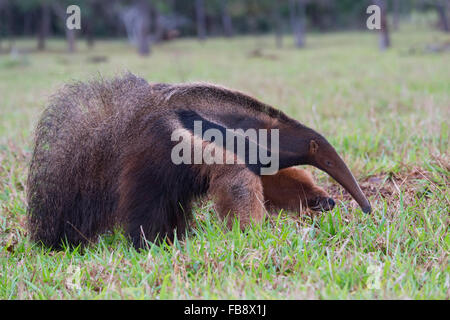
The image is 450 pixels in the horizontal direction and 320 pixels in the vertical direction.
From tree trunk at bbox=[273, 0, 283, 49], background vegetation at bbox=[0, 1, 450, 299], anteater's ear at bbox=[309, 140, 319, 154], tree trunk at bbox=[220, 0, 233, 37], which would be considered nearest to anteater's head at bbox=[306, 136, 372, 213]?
anteater's ear at bbox=[309, 140, 319, 154]

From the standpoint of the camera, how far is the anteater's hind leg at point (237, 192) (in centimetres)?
324

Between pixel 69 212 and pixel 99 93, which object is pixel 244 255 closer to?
pixel 69 212

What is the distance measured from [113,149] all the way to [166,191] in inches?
18.8

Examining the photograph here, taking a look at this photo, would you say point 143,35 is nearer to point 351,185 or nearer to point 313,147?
point 313,147

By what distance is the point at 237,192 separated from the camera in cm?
323

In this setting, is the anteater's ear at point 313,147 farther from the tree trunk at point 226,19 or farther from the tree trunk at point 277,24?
the tree trunk at point 226,19

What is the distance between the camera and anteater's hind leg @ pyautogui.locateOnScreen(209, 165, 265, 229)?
3236mm

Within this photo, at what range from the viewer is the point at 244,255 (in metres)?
2.99

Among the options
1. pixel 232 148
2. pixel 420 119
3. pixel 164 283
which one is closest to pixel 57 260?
pixel 164 283

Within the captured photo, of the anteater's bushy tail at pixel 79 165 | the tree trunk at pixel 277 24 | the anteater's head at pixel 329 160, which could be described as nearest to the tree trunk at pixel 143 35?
the tree trunk at pixel 277 24

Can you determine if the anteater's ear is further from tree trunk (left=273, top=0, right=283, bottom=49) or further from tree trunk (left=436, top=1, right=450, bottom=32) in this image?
tree trunk (left=436, top=1, right=450, bottom=32)

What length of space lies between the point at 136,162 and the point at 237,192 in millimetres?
702

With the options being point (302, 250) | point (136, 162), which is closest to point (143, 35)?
point (136, 162)

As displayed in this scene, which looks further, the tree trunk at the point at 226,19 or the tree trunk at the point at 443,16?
the tree trunk at the point at 226,19
